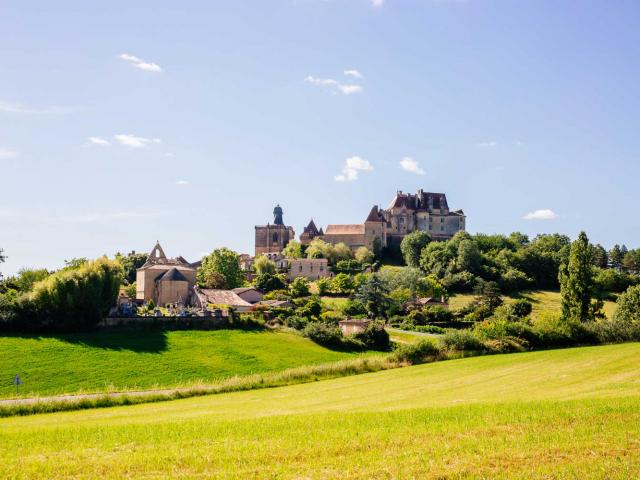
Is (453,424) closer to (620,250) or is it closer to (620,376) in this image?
(620,376)

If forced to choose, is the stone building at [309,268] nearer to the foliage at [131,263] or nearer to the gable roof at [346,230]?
the gable roof at [346,230]

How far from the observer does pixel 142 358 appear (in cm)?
4181

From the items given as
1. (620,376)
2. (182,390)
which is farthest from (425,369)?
(182,390)

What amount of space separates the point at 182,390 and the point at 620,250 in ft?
428

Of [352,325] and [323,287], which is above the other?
[323,287]

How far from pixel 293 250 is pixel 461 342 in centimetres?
7468

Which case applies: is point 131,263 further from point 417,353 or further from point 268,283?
point 417,353

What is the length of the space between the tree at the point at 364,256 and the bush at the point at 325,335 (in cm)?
5534

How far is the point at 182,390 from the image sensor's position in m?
30.3

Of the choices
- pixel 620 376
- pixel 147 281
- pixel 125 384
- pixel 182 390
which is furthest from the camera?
pixel 147 281

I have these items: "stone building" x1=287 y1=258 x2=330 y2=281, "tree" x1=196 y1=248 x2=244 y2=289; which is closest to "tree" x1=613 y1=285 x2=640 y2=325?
"tree" x1=196 y1=248 x2=244 y2=289

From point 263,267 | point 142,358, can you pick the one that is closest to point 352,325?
point 142,358

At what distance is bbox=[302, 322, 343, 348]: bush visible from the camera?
5141cm

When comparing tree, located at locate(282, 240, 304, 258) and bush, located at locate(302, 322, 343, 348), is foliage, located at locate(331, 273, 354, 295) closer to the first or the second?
tree, located at locate(282, 240, 304, 258)
